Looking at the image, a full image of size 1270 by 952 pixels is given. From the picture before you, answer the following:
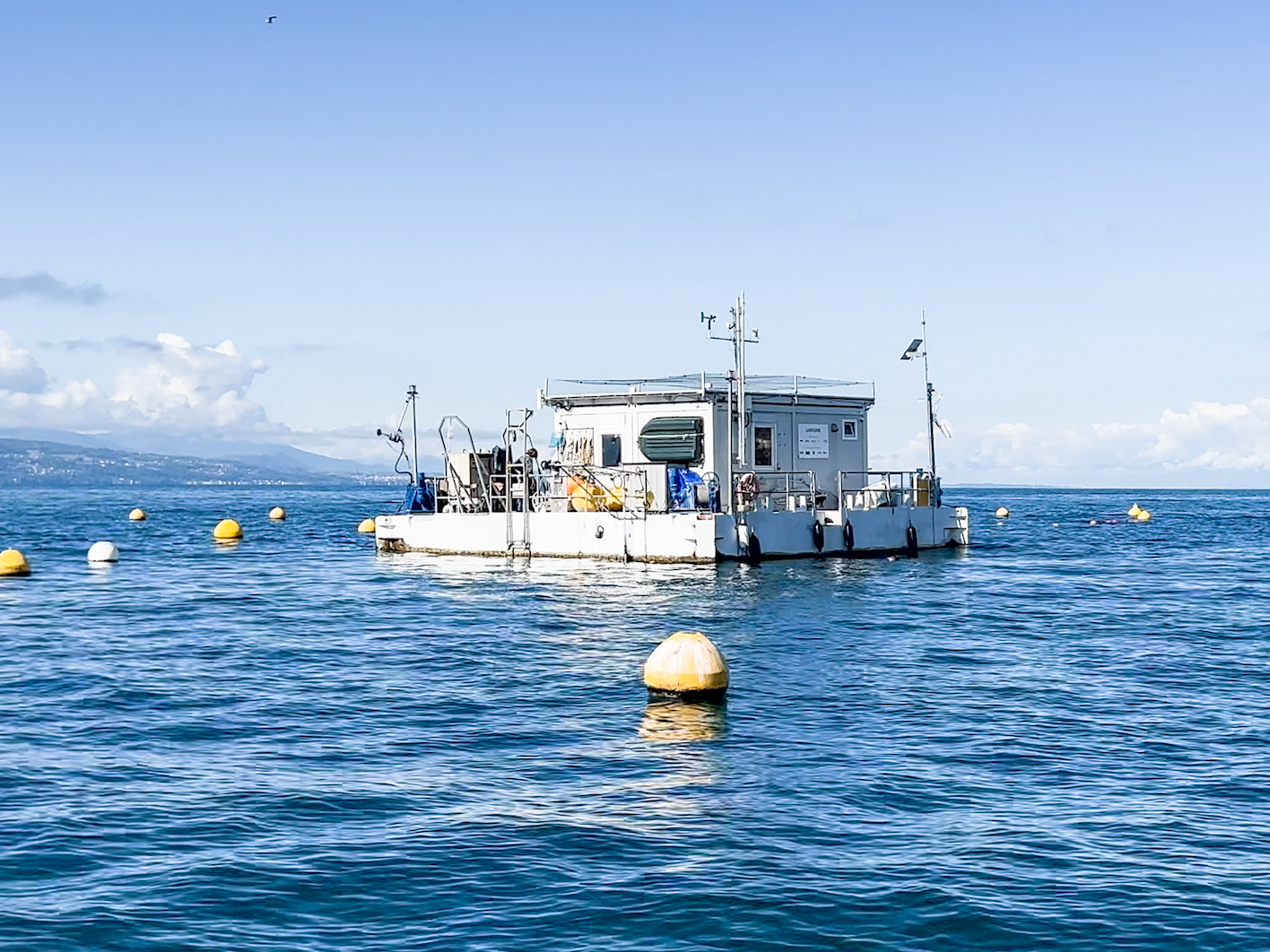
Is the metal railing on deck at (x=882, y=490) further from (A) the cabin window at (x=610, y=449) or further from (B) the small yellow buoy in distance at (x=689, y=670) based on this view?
Result: (B) the small yellow buoy in distance at (x=689, y=670)

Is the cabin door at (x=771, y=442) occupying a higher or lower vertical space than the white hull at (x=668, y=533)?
higher

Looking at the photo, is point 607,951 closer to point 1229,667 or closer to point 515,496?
point 1229,667

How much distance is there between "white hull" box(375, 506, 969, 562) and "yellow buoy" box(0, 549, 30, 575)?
14397 mm

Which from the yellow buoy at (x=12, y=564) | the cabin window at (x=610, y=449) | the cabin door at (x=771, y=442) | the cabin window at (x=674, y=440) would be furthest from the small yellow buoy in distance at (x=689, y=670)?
the yellow buoy at (x=12, y=564)

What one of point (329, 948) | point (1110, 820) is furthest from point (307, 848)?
point (1110, 820)

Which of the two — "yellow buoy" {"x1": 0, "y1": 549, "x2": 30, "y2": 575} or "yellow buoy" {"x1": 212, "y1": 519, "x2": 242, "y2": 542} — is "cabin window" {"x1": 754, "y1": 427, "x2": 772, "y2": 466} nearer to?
"yellow buoy" {"x1": 0, "y1": 549, "x2": 30, "y2": 575}

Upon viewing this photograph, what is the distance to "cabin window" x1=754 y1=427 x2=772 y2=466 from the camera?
5397 cm

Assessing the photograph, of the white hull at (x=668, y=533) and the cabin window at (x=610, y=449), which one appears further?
the cabin window at (x=610, y=449)

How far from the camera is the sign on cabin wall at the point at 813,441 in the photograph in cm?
5588

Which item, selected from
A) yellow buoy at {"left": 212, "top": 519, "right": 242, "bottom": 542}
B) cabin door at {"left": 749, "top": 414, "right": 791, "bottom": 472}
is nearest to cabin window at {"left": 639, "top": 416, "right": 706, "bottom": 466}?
cabin door at {"left": 749, "top": 414, "right": 791, "bottom": 472}

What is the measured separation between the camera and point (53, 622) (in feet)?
121

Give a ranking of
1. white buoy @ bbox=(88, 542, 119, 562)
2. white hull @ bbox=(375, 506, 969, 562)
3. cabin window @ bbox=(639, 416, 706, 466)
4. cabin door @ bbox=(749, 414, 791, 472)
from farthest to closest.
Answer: white buoy @ bbox=(88, 542, 119, 562) → cabin door @ bbox=(749, 414, 791, 472) → cabin window @ bbox=(639, 416, 706, 466) → white hull @ bbox=(375, 506, 969, 562)

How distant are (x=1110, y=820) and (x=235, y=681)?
17186 millimetres

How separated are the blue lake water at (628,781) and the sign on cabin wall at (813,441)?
56.4 feet
